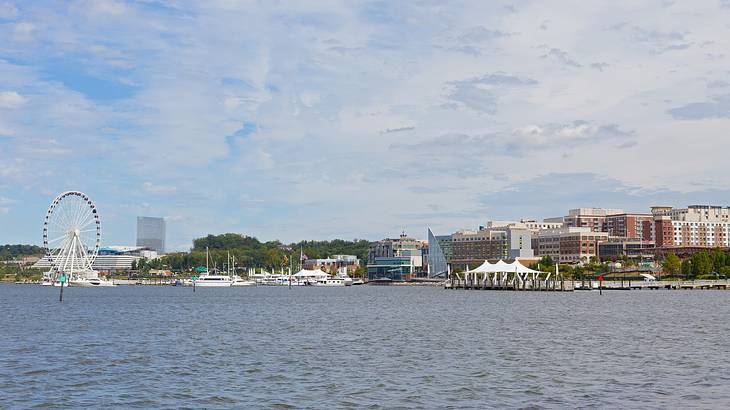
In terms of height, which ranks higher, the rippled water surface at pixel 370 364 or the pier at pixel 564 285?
the pier at pixel 564 285

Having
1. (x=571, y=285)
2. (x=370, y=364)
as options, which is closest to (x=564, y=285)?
(x=571, y=285)

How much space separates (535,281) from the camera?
165m

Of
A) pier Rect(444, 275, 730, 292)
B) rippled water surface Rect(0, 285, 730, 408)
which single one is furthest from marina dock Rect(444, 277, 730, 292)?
rippled water surface Rect(0, 285, 730, 408)

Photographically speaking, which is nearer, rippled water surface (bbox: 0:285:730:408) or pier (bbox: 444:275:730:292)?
rippled water surface (bbox: 0:285:730:408)

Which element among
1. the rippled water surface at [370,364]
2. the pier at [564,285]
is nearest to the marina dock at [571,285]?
the pier at [564,285]

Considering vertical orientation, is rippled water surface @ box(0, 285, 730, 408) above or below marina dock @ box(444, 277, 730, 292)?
below

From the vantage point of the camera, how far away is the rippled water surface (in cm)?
3353

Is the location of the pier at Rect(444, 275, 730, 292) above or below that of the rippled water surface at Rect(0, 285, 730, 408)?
above

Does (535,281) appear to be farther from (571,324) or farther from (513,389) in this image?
(513,389)

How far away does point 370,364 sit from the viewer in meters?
43.2

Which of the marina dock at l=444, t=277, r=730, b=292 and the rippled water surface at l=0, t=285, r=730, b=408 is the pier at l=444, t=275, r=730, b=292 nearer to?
the marina dock at l=444, t=277, r=730, b=292

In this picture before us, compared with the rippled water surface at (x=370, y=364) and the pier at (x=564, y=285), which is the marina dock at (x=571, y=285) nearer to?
the pier at (x=564, y=285)

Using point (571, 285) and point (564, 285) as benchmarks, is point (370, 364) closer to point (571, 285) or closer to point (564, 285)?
point (564, 285)

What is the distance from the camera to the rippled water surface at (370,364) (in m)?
33.5
